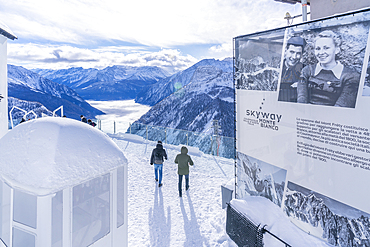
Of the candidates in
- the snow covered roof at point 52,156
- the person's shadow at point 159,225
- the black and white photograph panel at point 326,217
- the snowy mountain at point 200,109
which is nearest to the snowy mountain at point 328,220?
the black and white photograph panel at point 326,217

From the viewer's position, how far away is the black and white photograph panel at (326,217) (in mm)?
3072

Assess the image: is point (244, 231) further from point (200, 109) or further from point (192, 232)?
point (200, 109)

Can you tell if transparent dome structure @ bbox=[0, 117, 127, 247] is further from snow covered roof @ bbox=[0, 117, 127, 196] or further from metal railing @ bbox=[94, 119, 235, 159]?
metal railing @ bbox=[94, 119, 235, 159]

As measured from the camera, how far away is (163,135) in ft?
53.0

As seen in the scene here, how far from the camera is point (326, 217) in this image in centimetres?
348

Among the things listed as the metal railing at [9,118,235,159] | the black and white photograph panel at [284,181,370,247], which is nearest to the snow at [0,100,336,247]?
the black and white photograph panel at [284,181,370,247]

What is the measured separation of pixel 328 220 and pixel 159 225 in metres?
3.32

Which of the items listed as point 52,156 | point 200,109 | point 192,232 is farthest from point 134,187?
point 200,109

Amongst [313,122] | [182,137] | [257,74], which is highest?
[257,74]

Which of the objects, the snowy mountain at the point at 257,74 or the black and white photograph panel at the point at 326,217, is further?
the snowy mountain at the point at 257,74

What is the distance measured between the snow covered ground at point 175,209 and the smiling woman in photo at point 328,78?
10.2 feet

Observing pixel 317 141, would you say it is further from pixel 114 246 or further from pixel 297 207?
pixel 114 246

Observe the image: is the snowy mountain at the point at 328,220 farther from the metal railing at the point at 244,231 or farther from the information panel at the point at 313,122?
the metal railing at the point at 244,231

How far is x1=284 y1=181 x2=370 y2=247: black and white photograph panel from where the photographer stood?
3.07 m
